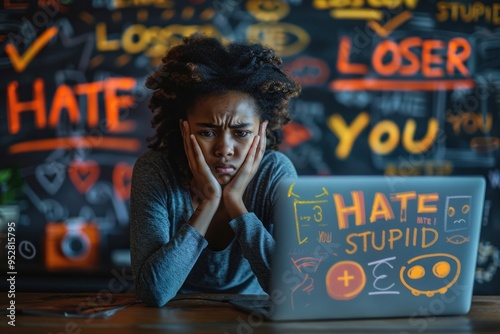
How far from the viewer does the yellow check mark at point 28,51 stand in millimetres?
3059

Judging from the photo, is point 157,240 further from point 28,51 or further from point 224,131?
point 28,51

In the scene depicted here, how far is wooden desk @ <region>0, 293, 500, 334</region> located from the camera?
3.65 ft

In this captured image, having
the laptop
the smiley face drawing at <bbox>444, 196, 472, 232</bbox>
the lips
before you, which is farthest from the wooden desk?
the lips

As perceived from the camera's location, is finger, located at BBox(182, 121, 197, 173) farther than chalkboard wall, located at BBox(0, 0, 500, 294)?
No

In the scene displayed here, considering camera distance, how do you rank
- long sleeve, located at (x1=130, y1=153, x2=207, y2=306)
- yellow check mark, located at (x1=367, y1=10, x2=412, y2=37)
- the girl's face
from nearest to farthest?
long sleeve, located at (x1=130, y1=153, x2=207, y2=306)
the girl's face
yellow check mark, located at (x1=367, y1=10, x2=412, y2=37)

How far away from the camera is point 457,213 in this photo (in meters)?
1.15

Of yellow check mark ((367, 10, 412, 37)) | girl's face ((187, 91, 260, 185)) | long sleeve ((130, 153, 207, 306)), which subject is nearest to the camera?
long sleeve ((130, 153, 207, 306))

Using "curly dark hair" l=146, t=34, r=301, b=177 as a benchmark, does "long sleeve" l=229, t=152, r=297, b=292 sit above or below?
below

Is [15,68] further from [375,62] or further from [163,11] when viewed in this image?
[375,62]

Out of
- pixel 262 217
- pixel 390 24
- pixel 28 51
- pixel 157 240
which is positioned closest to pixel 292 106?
pixel 390 24

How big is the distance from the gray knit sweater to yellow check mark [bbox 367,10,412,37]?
1.41 meters

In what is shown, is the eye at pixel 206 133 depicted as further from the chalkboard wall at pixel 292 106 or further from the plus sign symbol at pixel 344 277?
the chalkboard wall at pixel 292 106

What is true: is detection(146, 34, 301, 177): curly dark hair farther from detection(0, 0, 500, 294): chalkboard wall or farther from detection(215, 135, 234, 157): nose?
detection(0, 0, 500, 294): chalkboard wall

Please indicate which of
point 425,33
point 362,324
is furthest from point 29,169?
point 362,324
